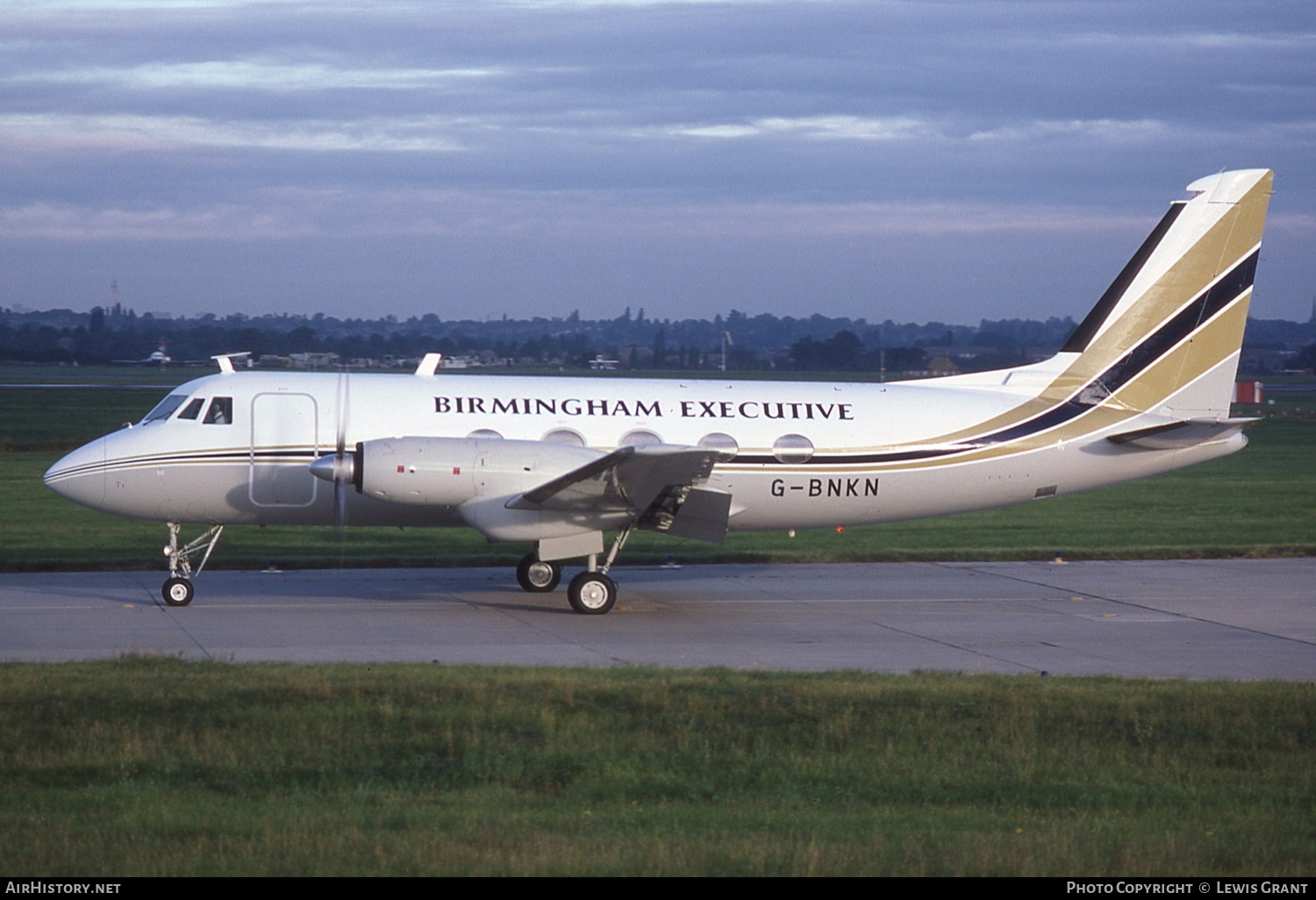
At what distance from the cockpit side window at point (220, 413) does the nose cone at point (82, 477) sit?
138 cm

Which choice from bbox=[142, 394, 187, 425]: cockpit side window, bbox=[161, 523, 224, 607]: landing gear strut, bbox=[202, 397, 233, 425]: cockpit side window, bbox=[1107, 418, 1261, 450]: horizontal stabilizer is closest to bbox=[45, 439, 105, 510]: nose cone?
bbox=[142, 394, 187, 425]: cockpit side window

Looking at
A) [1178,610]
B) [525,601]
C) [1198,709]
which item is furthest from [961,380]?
[1198,709]

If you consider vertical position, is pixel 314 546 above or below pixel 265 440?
below

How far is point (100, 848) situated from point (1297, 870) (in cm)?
639

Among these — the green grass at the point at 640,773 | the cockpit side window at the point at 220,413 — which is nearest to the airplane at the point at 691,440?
the cockpit side window at the point at 220,413

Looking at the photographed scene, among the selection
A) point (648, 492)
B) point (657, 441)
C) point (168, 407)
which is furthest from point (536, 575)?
point (168, 407)

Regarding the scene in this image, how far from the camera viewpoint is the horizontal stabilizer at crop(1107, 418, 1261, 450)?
60.7ft

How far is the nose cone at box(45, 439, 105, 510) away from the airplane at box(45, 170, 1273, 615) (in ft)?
0.13

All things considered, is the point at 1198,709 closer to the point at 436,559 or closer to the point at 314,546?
the point at 436,559

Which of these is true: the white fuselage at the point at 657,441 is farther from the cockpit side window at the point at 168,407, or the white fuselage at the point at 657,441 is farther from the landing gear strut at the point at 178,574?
the landing gear strut at the point at 178,574

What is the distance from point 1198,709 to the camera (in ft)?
37.3

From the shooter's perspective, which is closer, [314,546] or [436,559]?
[436,559]

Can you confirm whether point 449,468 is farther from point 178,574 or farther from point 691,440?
point 178,574
